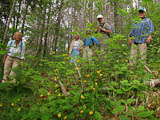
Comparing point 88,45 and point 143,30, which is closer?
point 88,45

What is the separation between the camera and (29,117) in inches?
52.3

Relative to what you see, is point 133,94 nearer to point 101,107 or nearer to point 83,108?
point 101,107

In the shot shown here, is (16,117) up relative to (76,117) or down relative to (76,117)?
up

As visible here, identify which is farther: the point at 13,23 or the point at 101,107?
the point at 13,23

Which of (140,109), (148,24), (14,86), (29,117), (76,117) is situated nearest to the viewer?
(14,86)

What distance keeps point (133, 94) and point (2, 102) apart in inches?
70.3

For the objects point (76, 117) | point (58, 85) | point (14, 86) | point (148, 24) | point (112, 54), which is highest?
point (148, 24)

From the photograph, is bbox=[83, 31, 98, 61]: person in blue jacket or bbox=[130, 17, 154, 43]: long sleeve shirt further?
bbox=[130, 17, 154, 43]: long sleeve shirt

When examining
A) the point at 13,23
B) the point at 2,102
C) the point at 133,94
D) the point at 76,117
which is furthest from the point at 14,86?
the point at 13,23

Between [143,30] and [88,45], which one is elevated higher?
[143,30]

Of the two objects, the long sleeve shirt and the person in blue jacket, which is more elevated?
the long sleeve shirt

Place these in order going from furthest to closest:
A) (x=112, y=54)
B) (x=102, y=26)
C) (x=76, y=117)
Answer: (x=102, y=26)
(x=112, y=54)
(x=76, y=117)

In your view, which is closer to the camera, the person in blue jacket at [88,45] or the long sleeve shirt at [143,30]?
the person in blue jacket at [88,45]

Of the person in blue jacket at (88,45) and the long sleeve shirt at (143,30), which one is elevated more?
the long sleeve shirt at (143,30)
